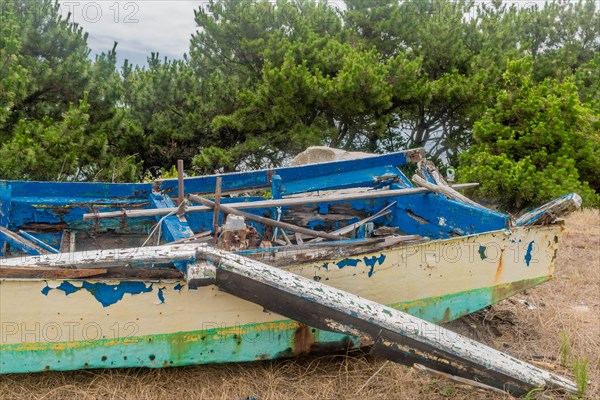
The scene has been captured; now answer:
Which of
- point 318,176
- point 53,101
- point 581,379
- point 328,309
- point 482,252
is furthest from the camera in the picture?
point 53,101

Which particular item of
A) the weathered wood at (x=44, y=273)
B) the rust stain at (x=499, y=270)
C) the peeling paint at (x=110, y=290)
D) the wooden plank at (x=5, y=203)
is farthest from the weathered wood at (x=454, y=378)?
the wooden plank at (x=5, y=203)

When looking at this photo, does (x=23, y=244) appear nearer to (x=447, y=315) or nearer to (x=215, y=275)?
(x=215, y=275)

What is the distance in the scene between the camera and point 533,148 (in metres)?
9.02

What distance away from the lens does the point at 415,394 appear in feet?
9.61

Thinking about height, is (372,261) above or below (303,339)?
above

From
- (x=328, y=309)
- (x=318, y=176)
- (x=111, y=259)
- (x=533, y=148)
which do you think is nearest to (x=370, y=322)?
(x=328, y=309)

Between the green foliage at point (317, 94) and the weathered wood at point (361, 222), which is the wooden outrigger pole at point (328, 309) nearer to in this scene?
the weathered wood at point (361, 222)

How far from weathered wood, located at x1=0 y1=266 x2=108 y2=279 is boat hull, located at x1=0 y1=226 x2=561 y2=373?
5 cm

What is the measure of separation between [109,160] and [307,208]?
607 cm

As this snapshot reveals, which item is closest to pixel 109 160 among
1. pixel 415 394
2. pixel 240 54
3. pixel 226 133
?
pixel 226 133

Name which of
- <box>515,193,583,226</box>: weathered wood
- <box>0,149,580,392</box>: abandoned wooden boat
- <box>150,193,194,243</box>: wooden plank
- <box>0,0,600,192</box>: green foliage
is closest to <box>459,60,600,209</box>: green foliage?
<box>0,0,600,192</box>: green foliage

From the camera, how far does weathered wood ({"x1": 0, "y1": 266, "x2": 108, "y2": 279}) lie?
7.85ft

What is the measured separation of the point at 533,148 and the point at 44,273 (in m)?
8.39

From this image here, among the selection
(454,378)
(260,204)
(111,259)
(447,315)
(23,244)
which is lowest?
(454,378)
